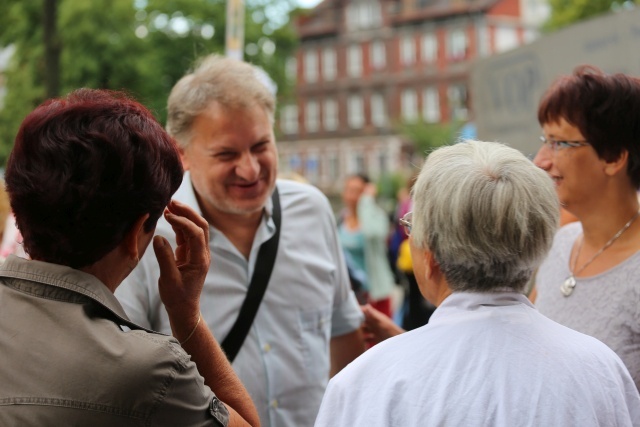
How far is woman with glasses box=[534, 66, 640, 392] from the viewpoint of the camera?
286 cm

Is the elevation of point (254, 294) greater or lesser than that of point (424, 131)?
greater

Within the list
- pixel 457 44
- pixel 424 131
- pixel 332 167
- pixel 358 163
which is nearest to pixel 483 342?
pixel 424 131

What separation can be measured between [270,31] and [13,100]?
15390 millimetres

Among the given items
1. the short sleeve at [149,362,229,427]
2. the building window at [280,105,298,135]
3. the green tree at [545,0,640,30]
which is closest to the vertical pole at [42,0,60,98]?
the short sleeve at [149,362,229,427]

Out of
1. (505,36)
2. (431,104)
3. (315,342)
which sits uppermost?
(505,36)

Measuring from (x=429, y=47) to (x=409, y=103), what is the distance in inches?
150

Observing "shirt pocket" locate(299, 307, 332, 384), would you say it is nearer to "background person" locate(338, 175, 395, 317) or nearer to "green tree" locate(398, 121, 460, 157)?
"background person" locate(338, 175, 395, 317)

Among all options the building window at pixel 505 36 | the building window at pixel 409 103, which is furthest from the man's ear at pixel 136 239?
the building window at pixel 409 103

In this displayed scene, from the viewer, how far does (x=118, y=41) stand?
2408 cm

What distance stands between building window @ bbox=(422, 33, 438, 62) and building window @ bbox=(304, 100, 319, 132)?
346 inches

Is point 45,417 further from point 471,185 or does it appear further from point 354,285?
point 354,285

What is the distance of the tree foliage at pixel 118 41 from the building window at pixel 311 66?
79.3ft

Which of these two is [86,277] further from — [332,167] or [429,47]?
[332,167]

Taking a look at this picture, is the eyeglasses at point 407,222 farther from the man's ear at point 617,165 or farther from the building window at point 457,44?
the building window at point 457,44
